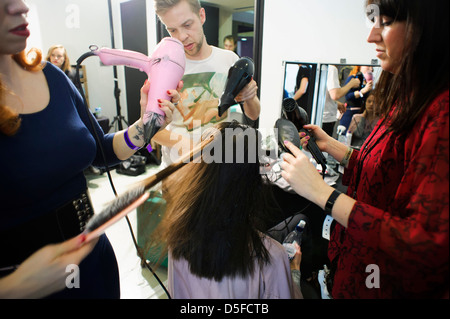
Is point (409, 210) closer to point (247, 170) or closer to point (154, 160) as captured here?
point (247, 170)

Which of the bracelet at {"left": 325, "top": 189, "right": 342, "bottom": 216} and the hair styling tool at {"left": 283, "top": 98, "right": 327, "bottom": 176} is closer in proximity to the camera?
the bracelet at {"left": 325, "top": 189, "right": 342, "bottom": 216}

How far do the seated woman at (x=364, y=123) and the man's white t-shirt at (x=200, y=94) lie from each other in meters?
0.92

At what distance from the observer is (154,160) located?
4102mm

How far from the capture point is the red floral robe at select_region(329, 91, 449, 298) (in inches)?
20.1

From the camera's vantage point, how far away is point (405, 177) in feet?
1.99

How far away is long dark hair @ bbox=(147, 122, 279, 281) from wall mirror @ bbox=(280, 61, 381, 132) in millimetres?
1233

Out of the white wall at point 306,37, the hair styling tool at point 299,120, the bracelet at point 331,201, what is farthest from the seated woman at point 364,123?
the bracelet at point 331,201

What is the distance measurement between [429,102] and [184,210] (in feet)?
2.24

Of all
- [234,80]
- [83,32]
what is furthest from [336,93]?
[83,32]

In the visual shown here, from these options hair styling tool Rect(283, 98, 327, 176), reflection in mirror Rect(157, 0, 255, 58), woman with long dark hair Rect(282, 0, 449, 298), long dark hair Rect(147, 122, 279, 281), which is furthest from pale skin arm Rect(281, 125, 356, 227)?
reflection in mirror Rect(157, 0, 255, 58)

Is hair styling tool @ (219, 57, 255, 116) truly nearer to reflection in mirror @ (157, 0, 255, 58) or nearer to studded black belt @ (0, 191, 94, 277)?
studded black belt @ (0, 191, 94, 277)

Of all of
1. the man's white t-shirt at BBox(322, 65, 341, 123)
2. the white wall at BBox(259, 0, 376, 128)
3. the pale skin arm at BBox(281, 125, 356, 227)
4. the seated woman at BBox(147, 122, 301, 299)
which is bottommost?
the seated woman at BBox(147, 122, 301, 299)

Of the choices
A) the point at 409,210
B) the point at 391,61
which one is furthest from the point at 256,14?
the point at 409,210

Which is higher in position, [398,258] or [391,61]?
[391,61]
